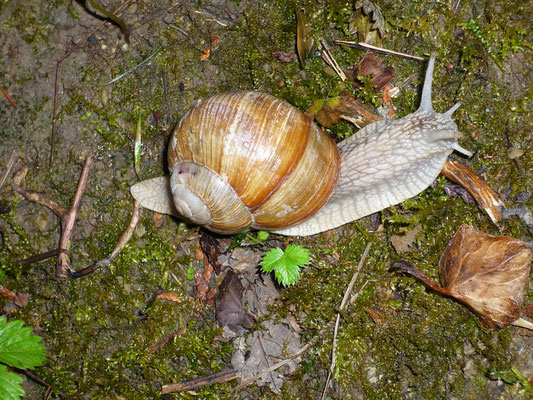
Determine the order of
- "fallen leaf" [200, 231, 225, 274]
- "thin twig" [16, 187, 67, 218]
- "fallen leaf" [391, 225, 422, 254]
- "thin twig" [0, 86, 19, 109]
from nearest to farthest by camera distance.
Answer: "fallen leaf" [391, 225, 422, 254] → "fallen leaf" [200, 231, 225, 274] → "thin twig" [16, 187, 67, 218] → "thin twig" [0, 86, 19, 109]

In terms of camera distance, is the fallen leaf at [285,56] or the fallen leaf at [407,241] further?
the fallen leaf at [285,56]

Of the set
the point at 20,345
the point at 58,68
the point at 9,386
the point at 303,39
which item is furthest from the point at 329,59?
the point at 9,386

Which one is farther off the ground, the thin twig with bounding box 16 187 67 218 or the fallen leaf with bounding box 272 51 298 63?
the fallen leaf with bounding box 272 51 298 63

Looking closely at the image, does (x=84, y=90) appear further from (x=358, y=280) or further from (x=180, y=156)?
(x=358, y=280)

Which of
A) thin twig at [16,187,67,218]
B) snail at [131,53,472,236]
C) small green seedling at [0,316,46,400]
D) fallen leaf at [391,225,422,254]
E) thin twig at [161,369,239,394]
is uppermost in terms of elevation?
snail at [131,53,472,236]

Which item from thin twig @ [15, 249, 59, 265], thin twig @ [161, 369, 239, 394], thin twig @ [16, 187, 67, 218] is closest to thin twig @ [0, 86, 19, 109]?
thin twig @ [16, 187, 67, 218]

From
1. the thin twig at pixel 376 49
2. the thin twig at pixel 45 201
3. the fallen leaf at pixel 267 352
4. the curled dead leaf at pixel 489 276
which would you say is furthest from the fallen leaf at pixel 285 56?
→ the thin twig at pixel 45 201

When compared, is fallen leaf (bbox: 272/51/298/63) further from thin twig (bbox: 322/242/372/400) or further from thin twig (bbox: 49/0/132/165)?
thin twig (bbox: 322/242/372/400)

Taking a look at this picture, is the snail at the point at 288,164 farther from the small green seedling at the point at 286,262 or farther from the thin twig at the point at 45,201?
the thin twig at the point at 45,201
